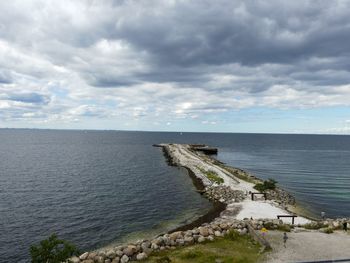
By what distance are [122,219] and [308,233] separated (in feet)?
67.0

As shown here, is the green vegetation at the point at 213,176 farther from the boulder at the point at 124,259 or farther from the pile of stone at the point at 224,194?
the boulder at the point at 124,259

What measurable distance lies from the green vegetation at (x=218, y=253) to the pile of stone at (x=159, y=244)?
1.87 feet

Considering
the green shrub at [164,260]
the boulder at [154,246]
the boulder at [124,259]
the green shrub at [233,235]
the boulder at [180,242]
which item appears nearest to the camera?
the green shrub at [164,260]

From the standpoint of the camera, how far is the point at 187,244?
70.3 feet

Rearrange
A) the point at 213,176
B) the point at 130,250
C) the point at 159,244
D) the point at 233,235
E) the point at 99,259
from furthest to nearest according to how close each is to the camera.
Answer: the point at 213,176 → the point at 233,235 → the point at 159,244 → the point at 130,250 → the point at 99,259

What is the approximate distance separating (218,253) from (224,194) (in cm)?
2439

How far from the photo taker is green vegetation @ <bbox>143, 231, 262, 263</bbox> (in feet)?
60.8

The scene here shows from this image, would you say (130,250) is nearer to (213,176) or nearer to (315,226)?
(315,226)

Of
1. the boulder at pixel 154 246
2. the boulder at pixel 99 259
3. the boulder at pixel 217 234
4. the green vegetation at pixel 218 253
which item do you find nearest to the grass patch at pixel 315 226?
the green vegetation at pixel 218 253

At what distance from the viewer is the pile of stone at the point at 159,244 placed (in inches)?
778

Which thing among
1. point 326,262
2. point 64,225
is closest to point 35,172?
point 64,225

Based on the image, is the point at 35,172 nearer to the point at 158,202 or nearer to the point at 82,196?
the point at 82,196

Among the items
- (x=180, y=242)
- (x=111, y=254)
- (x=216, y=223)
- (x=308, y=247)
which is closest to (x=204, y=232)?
(x=180, y=242)

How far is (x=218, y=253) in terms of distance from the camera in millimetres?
19469
